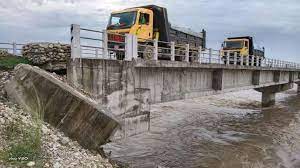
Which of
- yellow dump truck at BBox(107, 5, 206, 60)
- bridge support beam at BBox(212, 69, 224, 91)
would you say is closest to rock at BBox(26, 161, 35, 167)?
yellow dump truck at BBox(107, 5, 206, 60)

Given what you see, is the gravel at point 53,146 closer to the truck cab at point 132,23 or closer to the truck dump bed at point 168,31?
the truck cab at point 132,23

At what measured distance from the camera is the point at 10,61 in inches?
397

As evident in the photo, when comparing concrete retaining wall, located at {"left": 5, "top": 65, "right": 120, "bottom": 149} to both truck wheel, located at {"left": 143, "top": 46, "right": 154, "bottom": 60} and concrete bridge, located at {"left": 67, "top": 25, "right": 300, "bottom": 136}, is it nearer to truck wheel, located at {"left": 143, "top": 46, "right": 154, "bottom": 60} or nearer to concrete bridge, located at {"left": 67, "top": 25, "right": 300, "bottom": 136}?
concrete bridge, located at {"left": 67, "top": 25, "right": 300, "bottom": 136}

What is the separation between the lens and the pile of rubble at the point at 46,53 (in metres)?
10.2

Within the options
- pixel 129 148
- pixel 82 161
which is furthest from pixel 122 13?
pixel 82 161

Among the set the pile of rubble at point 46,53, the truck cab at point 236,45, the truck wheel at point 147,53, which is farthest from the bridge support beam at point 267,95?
the pile of rubble at point 46,53

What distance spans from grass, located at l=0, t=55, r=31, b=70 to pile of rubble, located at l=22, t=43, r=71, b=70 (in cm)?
21

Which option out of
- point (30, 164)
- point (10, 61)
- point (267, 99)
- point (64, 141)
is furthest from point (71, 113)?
point (267, 99)

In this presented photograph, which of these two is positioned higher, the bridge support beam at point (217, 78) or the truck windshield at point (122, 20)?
the truck windshield at point (122, 20)

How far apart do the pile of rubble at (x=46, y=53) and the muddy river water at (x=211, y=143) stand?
402 cm

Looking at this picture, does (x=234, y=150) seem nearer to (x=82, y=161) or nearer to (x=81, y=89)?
(x=81, y=89)

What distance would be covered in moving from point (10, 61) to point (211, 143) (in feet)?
34.6

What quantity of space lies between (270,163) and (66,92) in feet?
30.7

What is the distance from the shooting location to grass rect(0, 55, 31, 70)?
9.68 meters
